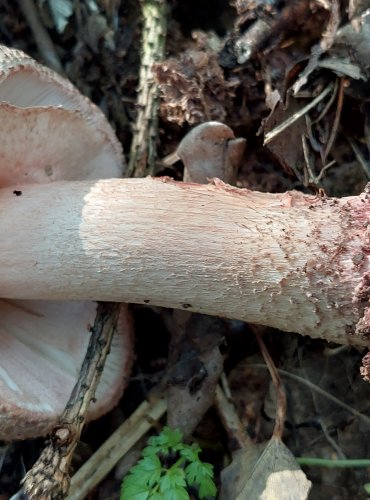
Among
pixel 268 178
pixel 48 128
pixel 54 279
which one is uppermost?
pixel 48 128

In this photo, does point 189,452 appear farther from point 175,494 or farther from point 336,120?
point 336,120

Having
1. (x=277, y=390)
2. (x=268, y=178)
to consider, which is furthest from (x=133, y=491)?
(x=268, y=178)

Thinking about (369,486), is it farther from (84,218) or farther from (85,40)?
(85,40)

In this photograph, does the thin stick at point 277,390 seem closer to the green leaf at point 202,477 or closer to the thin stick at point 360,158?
the green leaf at point 202,477

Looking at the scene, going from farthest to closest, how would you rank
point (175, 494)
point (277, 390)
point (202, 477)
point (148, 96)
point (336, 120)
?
1. point (148, 96)
2. point (336, 120)
3. point (277, 390)
4. point (202, 477)
5. point (175, 494)

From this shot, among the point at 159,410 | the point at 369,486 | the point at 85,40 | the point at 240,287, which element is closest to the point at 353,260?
the point at 240,287

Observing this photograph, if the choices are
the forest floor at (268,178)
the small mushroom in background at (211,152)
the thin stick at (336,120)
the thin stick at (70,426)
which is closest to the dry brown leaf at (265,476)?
the forest floor at (268,178)

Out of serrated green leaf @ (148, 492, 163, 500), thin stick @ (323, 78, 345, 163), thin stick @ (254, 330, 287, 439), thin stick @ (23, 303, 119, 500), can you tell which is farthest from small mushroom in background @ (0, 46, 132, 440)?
thin stick @ (323, 78, 345, 163)

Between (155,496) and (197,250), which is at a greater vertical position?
(197,250)
